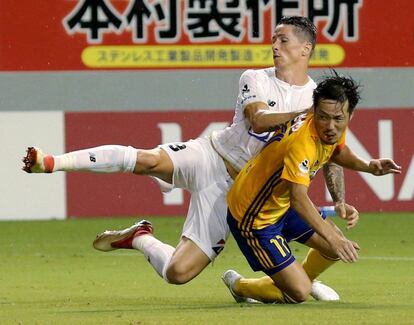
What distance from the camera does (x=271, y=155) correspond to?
8.84 meters

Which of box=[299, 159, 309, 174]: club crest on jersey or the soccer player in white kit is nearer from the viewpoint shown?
box=[299, 159, 309, 174]: club crest on jersey

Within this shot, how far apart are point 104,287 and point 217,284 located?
33.2 inches

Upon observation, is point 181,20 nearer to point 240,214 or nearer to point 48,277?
point 48,277

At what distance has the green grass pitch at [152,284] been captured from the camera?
8.52m

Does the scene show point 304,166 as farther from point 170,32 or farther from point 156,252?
point 170,32

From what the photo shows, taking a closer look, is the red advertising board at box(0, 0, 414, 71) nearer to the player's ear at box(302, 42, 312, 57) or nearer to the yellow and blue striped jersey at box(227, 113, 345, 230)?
the player's ear at box(302, 42, 312, 57)

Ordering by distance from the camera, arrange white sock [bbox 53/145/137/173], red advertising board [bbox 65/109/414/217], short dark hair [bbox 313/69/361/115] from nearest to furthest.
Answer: short dark hair [bbox 313/69/361/115] → white sock [bbox 53/145/137/173] → red advertising board [bbox 65/109/414/217]

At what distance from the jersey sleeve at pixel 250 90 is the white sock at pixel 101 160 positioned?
2.49 ft

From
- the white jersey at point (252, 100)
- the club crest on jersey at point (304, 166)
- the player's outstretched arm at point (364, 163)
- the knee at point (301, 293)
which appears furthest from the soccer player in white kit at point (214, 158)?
the club crest on jersey at point (304, 166)

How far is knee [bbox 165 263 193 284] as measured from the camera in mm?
9266

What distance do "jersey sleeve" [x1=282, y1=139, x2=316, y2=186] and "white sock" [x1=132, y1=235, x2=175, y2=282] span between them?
1245 mm

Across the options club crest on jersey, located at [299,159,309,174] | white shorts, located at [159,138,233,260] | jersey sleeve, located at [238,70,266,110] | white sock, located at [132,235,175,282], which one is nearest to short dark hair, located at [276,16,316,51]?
jersey sleeve, located at [238,70,266,110]

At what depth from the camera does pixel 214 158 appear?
9.70 meters

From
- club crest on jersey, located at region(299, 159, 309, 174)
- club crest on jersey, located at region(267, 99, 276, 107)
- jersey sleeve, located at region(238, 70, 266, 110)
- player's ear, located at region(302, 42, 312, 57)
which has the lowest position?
club crest on jersey, located at region(299, 159, 309, 174)
